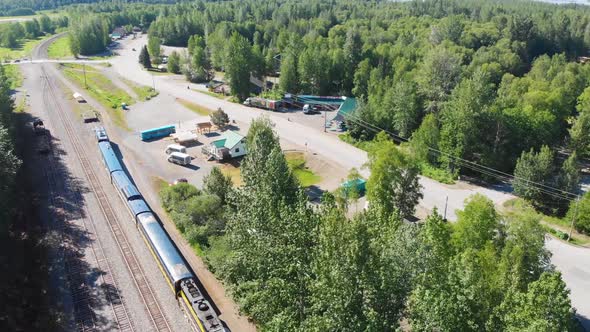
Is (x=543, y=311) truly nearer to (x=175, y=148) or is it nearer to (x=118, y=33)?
(x=175, y=148)

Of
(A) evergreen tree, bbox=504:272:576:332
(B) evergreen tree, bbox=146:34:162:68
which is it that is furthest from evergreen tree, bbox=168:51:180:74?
(A) evergreen tree, bbox=504:272:576:332

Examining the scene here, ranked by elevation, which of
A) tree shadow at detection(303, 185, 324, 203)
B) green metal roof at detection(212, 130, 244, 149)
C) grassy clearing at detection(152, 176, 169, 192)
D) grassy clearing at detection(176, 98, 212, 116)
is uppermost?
green metal roof at detection(212, 130, 244, 149)

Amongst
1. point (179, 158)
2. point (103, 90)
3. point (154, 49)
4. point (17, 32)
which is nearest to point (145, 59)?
point (154, 49)

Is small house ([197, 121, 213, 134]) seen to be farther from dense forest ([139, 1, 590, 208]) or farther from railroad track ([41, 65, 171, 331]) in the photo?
dense forest ([139, 1, 590, 208])

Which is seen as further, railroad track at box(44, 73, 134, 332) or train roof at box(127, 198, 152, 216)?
train roof at box(127, 198, 152, 216)

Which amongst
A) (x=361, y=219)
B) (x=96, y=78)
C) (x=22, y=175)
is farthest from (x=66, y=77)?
(x=361, y=219)

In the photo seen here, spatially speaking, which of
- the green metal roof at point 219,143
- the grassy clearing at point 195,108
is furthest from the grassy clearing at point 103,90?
the green metal roof at point 219,143

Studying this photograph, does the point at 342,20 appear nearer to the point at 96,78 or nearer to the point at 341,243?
the point at 96,78
